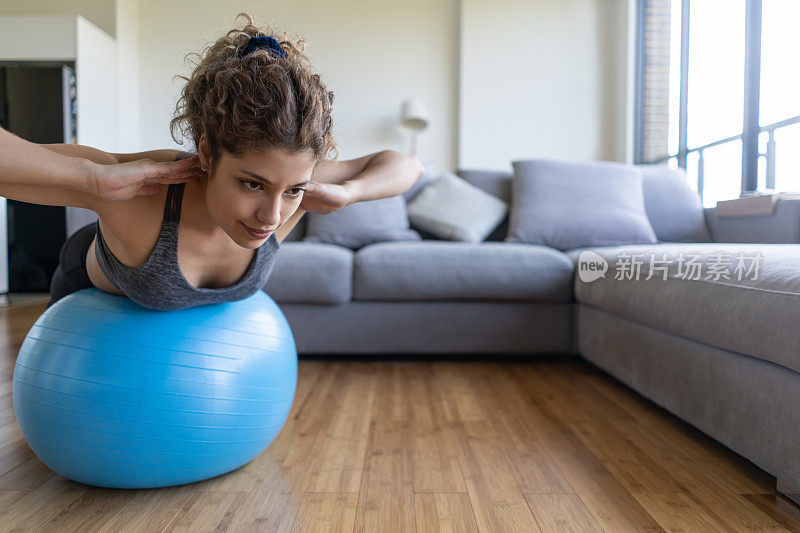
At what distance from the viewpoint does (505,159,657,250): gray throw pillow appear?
113 inches

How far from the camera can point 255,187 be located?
3.14 feet

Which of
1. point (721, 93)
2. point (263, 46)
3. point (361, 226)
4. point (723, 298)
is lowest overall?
point (723, 298)

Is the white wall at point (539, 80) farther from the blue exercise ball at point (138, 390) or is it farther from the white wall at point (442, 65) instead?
the blue exercise ball at point (138, 390)

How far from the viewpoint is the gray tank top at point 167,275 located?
3.63ft

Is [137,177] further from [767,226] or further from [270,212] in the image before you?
[767,226]

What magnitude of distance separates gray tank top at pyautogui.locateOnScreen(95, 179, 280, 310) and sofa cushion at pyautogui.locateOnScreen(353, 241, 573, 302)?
3.96 ft

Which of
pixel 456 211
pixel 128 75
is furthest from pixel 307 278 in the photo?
pixel 128 75

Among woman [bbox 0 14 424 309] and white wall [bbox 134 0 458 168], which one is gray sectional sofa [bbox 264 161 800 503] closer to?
woman [bbox 0 14 424 309]

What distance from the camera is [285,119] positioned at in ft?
3.01

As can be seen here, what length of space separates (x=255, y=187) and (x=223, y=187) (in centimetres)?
6

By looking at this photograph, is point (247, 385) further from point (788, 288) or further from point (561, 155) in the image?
point (561, 155)

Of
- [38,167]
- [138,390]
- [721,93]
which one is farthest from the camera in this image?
[721,93]

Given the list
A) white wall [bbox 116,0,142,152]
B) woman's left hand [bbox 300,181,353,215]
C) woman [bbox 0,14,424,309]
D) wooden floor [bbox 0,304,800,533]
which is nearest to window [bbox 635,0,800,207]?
wooden floor [bbox 0,304,800,533]

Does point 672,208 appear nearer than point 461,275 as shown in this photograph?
No
